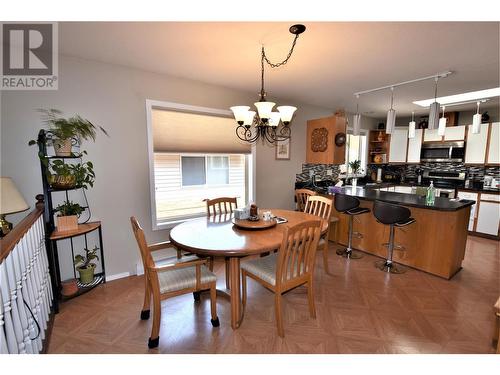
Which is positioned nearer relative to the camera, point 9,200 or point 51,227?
point 9,200

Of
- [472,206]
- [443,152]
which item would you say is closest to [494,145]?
[443,152]

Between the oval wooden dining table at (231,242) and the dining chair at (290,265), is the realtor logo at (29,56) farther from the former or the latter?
the dining chair at (290,265)

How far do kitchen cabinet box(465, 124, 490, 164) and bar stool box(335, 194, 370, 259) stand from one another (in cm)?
294

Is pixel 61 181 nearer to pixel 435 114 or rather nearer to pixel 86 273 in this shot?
pixel 86 273

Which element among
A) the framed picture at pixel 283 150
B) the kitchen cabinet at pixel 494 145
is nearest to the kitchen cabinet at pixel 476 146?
the kitchen cabinet at pixel 494 145

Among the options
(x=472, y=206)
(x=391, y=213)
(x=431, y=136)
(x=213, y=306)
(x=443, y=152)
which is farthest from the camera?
(x=431, y=136)

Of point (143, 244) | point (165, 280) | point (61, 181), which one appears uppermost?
point (61, 181)

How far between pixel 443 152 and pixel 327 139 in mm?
2756

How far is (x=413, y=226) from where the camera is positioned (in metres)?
3.01

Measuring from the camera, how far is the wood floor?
1.78 metres

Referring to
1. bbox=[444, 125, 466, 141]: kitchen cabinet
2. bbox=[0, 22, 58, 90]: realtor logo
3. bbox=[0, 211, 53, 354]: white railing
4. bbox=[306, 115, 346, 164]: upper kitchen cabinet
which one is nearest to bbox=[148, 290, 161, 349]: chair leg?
bbox=[0, 211, 53, 354]: white railing

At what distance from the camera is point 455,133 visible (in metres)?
4.66

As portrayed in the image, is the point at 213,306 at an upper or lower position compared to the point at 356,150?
lower
